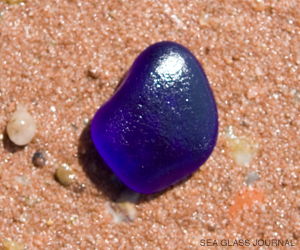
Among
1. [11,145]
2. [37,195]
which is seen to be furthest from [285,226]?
[11,145]

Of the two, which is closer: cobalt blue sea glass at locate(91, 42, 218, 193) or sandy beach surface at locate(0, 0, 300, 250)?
cobalt blue sea glass at locate(91, 42, 218, 193)

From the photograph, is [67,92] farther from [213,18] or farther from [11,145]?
[213,18]

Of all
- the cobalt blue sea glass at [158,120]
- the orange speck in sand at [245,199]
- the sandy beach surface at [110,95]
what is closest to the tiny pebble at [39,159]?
the sandy beach surface at [110,95]

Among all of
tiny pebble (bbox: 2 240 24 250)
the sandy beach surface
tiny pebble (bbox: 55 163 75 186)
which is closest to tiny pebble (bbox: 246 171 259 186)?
the sandy beach surface

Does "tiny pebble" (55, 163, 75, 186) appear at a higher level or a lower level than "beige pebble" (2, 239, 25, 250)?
higher

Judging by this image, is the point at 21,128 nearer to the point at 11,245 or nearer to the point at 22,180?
the point at 22,180

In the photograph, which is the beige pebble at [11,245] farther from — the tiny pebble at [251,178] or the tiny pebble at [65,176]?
the tiny pebble at [251,178]

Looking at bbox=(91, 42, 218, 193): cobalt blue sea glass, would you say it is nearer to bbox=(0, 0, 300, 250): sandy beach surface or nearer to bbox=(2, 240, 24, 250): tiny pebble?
bbox=(0, 0, 300, 250): sandy beach surface
